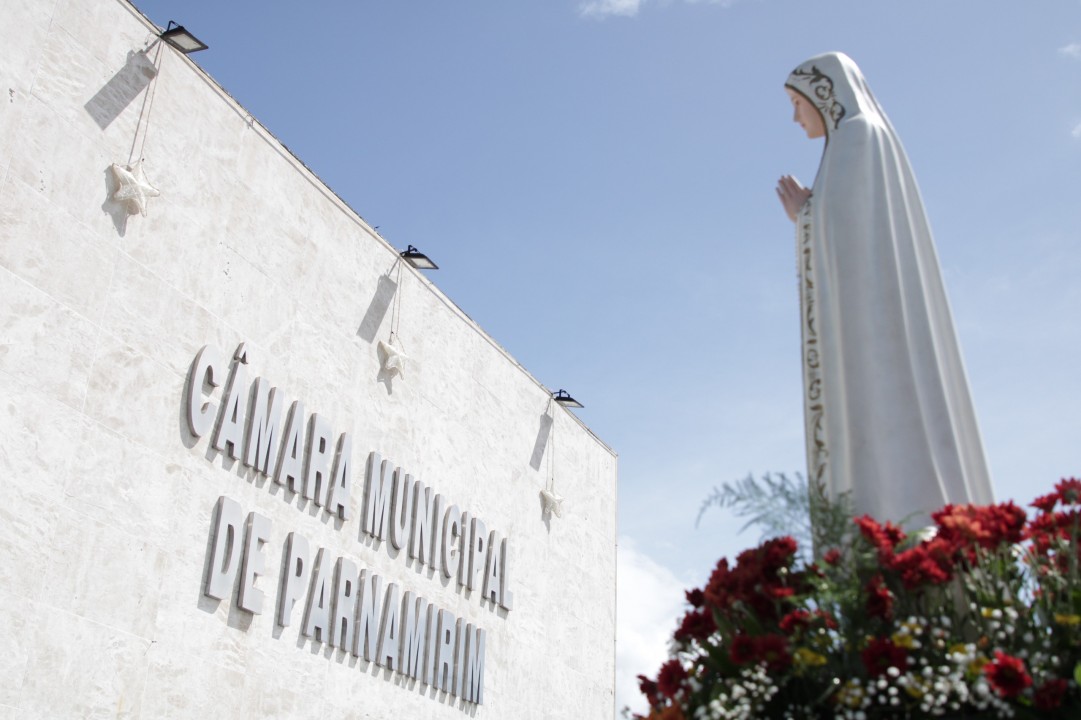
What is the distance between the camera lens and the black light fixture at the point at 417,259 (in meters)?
16.6

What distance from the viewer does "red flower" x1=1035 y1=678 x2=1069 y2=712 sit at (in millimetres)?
3258

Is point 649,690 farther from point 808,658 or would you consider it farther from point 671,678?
point 808,658

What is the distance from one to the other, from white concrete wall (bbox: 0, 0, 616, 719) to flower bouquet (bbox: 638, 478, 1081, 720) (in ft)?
26.4

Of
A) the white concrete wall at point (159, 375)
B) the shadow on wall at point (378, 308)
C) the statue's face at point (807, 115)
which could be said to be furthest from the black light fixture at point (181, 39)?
the statue's face at point (807, 115)

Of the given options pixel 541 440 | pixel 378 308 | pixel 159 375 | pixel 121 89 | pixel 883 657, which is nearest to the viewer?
pixel 883 657

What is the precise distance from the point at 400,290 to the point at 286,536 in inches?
174

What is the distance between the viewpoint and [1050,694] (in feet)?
10.7

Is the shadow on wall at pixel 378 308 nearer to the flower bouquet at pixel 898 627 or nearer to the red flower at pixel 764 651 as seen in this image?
the flower bouquet at pixel 898 627

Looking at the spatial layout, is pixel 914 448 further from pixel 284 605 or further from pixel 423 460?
pixel 423 460

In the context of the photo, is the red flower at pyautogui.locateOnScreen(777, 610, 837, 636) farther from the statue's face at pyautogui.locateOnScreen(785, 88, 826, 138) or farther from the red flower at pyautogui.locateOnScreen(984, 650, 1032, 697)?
the statue's face at pyautogui.locateOnScreen(785, 88, 826, 138)

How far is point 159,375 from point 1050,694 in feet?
33.5

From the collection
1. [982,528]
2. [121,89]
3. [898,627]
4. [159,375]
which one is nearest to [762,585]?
[898,627]

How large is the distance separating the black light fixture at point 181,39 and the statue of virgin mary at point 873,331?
8840 mm

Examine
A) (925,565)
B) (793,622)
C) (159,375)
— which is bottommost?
(793,622)
